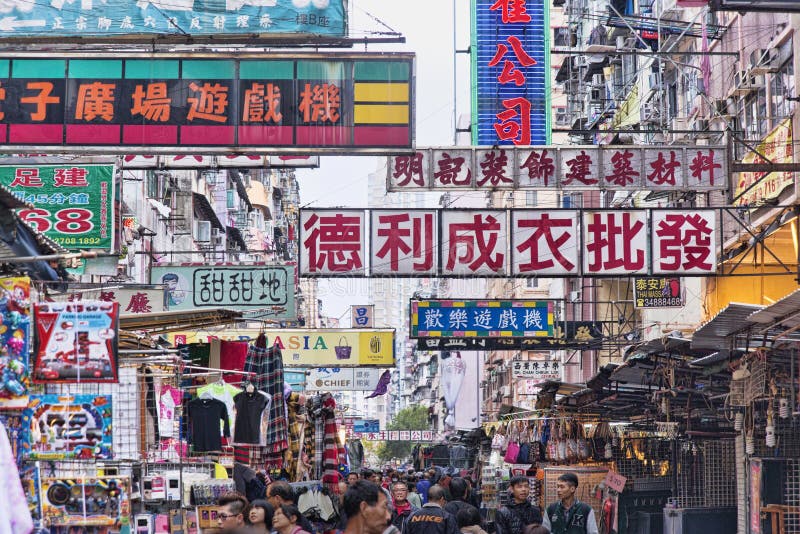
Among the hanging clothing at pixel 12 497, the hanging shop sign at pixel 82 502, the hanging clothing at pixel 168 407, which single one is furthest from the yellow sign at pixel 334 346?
the hanging clothing at pixel 12 497

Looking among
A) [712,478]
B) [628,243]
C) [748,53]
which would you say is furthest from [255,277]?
[748,53]

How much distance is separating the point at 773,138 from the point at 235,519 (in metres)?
14.2

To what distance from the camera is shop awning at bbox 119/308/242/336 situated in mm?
10281

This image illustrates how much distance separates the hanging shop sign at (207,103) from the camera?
1103 cm

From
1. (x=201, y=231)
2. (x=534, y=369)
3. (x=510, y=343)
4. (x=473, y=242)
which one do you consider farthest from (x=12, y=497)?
(x=534, y=369)

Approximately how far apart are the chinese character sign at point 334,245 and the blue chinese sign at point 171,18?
752 cm

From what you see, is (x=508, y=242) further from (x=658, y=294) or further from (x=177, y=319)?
(x=658, y=294)

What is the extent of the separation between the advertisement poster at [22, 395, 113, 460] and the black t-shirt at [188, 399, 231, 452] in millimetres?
5462

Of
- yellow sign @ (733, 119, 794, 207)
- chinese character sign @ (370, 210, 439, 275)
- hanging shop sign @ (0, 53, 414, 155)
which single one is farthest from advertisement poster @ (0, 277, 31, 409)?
yellow sign @ (733, 119, 794, 207)

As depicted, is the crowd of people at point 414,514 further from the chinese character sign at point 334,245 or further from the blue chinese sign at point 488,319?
the blue chinese sign at point 488,319

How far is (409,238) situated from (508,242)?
1.40 meters

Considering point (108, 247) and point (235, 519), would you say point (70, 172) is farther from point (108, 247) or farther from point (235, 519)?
point (235, 519)

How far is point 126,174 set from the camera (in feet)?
93.6

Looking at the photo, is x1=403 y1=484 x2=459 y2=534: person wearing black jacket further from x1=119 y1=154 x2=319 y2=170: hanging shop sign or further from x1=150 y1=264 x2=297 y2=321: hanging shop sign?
x1=150 y1=264 x2=297 y2=321: hanging shop sign
